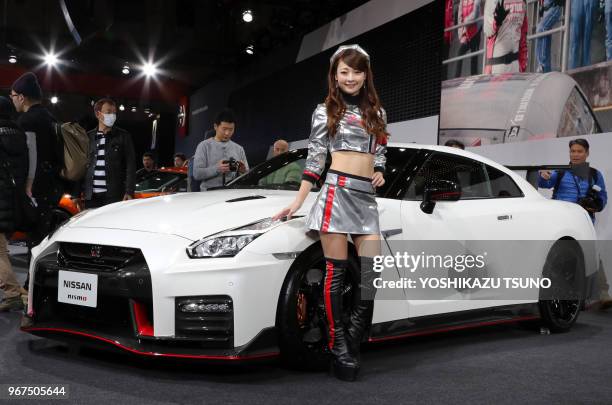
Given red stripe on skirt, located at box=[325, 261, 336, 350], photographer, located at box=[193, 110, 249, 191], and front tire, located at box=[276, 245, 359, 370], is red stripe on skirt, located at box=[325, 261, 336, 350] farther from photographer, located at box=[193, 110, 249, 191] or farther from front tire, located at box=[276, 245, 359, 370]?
photographer, located at box=[193, 110, 249, 191]

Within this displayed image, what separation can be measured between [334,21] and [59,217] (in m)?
5.36

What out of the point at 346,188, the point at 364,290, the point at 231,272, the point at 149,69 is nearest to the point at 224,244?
the point at 231,272

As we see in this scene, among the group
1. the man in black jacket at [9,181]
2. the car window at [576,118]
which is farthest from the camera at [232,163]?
the car window at [576,118]

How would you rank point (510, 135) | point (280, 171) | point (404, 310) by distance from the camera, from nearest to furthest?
point (404, 310)
point (280, 171)
point (510, 135)

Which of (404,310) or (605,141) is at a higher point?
(605,141)

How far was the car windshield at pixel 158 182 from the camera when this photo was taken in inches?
349

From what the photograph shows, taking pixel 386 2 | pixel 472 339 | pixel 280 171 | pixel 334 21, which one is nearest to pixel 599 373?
pixel 472 339

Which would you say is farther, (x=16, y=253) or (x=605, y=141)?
(x=16, y=253)

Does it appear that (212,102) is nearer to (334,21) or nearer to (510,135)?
(334,21)

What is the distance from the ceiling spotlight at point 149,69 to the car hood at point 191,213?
13284mm

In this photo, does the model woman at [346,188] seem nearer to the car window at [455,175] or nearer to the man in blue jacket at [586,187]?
the car window at [455,175]

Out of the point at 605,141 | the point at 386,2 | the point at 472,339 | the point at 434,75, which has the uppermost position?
the point at 386,2

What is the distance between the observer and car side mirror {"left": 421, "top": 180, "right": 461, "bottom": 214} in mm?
3650

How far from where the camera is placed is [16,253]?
891 cm
